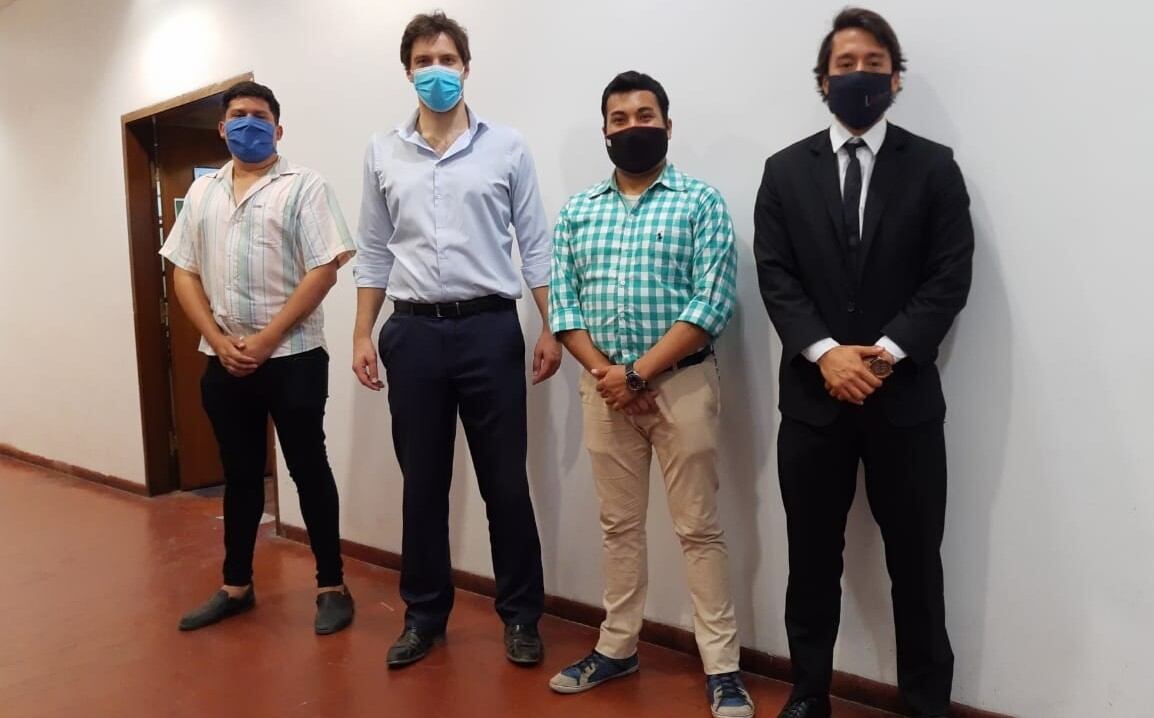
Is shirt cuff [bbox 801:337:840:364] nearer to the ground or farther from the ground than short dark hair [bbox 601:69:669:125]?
nearer to the ground

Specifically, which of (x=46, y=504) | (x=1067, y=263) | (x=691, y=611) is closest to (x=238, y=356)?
(x=691, y=611)

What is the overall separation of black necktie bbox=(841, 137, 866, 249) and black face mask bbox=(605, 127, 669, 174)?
0.44 meters

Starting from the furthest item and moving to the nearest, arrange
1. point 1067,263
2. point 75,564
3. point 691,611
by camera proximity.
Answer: point 75,564 → point 691,611 → point 1067,263

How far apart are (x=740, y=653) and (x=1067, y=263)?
1248mm

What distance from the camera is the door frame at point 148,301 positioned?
13.7 ft

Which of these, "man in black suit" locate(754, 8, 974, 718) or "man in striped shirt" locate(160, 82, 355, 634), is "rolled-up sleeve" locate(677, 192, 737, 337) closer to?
"man in black suit" locate(754, 8, 974, 718)

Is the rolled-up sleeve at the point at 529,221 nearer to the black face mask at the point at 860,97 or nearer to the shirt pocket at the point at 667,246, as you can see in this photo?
the shirt pocket at the point at 667,246

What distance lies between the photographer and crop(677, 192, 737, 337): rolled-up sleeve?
1.94 metres

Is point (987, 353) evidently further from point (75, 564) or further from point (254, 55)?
point (75, 564)

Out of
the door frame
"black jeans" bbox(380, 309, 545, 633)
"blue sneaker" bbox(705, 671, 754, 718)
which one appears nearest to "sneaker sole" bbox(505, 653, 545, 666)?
"black jeans" bbox(380, 309, 545, 633)

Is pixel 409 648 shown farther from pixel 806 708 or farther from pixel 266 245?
pixel 266 245

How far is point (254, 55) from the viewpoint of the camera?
348 centimetres

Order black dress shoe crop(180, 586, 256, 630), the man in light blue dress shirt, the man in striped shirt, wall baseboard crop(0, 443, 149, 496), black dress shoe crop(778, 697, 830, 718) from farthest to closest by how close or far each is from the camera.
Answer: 1. wall baseboard crop(0, 443, 149, 496)
2. black dress shoe crop(180, 586, 256, 630)
3. the man in striped shirt
4. the man in light blue dress shirt
5. black dress shoe crop(778, 697, 830, 718)

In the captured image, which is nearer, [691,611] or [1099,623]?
[1099,623]
